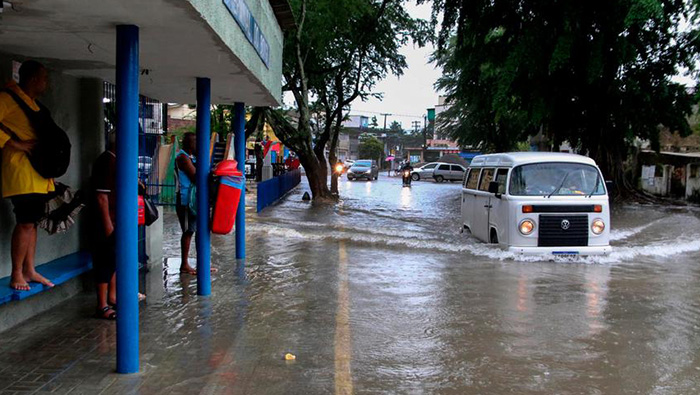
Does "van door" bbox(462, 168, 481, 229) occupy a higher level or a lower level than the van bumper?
higher

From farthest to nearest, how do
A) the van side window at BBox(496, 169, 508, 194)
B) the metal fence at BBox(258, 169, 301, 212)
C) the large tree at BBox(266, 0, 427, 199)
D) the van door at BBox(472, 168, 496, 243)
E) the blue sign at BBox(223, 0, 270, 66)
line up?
the large tree at BBox(266, 0, 427, 199) < the metal fence at BBox(258, 169, 301, 212) < the van door at BBox(472, 168, 496, 243) < the van side window at BBox(496, 169, 508, 194) < the blue sign at BBox(223, 0, 270, 66)

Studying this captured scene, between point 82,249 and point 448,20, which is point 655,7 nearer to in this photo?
point 448,20

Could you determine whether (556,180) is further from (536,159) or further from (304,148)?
(304,148)

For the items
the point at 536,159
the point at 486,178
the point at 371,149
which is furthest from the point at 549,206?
the point at 371,149

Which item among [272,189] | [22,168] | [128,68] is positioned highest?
[128,68]

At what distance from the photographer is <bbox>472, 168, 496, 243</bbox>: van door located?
1134 cm

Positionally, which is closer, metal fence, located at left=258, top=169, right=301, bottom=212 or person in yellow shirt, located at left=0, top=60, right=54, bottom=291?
person in yellow shirt, located at left=0, top=60, right=54, bottom=291

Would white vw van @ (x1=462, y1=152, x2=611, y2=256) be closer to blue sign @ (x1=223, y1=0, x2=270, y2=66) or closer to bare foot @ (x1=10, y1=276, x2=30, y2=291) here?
blue sign @ (x1=223, y1=0, x2=270, y2=66)

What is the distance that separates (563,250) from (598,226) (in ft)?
2.36

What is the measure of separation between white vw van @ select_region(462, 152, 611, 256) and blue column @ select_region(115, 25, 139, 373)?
7.00 m

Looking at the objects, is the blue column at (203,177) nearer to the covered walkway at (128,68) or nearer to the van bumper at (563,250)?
the covered walkway at (128,68)

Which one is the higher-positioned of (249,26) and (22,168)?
(249,26)

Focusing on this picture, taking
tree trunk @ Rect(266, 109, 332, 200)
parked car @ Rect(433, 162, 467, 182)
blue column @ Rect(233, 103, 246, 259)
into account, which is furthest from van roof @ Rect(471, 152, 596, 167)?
parked car @ Rect(433, 162, 467, 182)

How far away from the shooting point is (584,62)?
19.6 m
